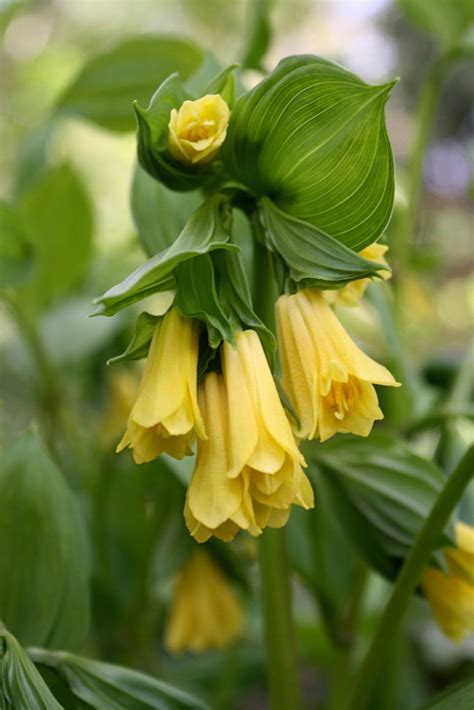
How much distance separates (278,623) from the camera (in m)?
0.57

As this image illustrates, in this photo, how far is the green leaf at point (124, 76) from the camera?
2.74 feet

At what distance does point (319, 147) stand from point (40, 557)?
318 mm

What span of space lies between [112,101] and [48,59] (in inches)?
48.7

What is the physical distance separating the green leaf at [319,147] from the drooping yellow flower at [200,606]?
43 cm

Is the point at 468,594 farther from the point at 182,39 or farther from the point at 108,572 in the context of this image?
the point at 182,39

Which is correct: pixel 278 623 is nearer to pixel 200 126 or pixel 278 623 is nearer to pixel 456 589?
pixel 456 589

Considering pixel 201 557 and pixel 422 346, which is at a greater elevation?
pixel 201 557

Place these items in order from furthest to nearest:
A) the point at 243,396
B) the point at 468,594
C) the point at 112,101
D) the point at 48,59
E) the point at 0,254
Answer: the point at 48,59, the point at 112,101, the point at 0,254, the point at 468,594, the point at 243,396

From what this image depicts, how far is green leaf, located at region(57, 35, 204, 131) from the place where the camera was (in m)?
0.84

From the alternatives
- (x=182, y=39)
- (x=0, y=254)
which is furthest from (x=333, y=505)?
(x=182, y=39)

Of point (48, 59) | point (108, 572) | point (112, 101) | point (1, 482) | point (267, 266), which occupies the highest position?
point (48, 59)

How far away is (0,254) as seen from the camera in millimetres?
752

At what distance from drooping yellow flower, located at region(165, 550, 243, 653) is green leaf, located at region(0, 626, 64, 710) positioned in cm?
38

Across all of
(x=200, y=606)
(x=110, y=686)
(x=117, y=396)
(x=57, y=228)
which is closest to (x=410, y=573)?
(x=110, y=686)
